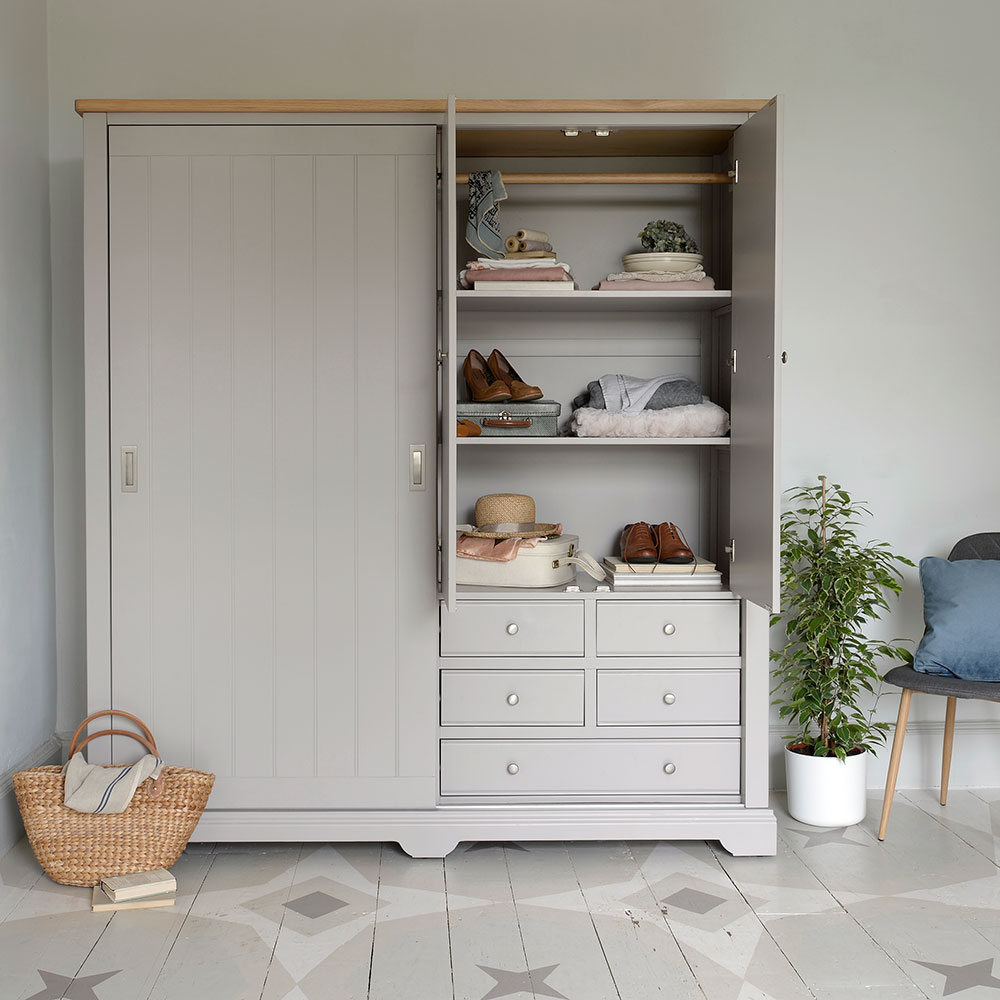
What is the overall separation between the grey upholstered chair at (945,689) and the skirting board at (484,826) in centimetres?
43

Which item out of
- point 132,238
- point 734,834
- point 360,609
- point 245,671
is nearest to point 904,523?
point 734,834

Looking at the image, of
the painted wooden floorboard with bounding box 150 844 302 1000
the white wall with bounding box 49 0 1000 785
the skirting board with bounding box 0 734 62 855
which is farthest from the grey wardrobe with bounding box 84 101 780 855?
the white wall with bounding box 49 0 1000 785

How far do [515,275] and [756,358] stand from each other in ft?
2.21

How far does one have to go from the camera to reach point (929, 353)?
3258 millimetres

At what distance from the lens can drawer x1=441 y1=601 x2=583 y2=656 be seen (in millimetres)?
2732

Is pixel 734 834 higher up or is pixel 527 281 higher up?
pixel 527 281

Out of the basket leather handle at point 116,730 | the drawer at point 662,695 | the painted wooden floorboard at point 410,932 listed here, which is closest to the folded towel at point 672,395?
the drawer at point 662,695

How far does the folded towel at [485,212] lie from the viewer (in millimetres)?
2725

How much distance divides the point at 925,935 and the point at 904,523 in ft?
4.64

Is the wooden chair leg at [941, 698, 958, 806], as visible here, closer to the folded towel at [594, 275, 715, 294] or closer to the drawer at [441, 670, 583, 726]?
the drawer at [441, 670, 583, 726]

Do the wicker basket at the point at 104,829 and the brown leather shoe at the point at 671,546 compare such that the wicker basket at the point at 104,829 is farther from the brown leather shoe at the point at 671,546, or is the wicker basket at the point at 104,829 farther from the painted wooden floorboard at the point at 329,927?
Answer: the brown leather shoe at the point at 671,546

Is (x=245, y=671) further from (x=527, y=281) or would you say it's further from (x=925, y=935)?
(x=925, y=935)

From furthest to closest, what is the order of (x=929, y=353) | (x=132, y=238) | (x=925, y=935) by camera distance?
(x=929, y=353) → (x=132, y=238) → (x=925, y=935)

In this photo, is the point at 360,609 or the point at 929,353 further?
the point at 929,353
